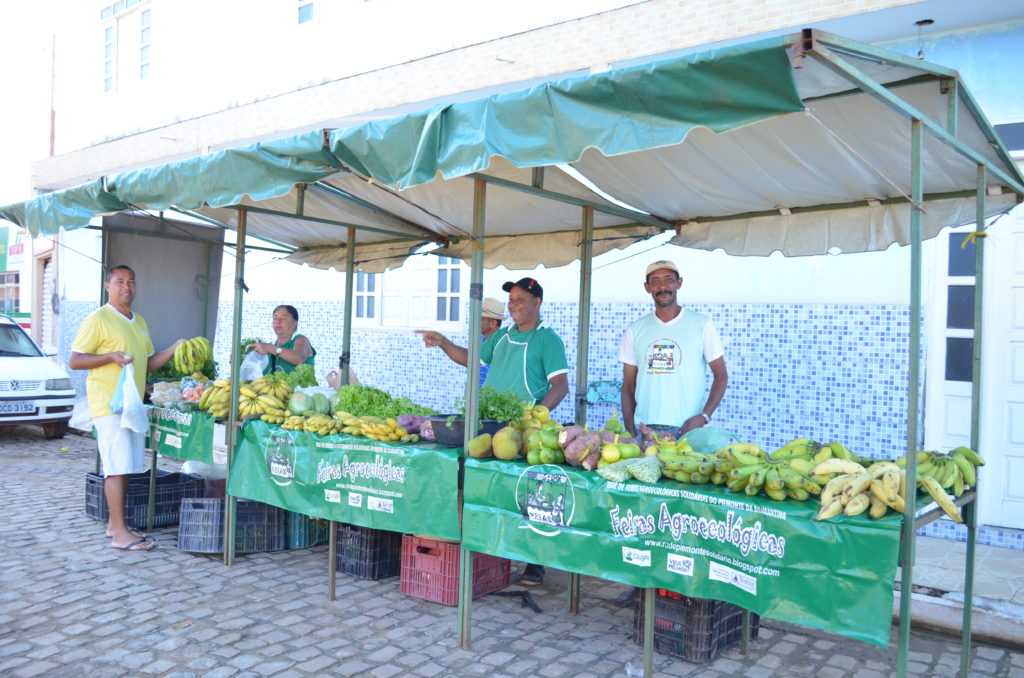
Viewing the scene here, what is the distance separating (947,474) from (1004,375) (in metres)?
3.27

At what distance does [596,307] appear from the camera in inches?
334

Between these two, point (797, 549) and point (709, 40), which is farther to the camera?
point (709, 40)

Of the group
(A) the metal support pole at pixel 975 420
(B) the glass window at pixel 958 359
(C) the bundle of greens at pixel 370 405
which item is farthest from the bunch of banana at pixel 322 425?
(B) the glass window at pixel 958 359

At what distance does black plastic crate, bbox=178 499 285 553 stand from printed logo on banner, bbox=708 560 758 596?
3.85 m

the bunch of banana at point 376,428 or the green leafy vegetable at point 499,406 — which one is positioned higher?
the green leafy vegetable at point 499,406

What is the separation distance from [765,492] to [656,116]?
1708 millimetres

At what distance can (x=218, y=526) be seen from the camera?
5898mm

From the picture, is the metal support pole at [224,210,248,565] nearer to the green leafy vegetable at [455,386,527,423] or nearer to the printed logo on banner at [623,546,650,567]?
the green leafy vegetable at [455,386,527,423]

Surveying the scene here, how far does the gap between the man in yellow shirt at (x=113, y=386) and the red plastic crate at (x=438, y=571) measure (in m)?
2.34

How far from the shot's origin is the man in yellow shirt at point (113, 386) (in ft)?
19.5

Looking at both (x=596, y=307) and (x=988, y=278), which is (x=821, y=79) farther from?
(x=596, y=307)

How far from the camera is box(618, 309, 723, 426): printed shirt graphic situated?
507 centimetres

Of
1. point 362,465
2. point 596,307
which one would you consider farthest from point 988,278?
point 362,465

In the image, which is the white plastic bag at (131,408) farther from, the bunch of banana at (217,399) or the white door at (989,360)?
the white door at (989,360)
